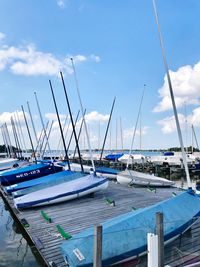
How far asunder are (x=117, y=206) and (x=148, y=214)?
6117 millimetres

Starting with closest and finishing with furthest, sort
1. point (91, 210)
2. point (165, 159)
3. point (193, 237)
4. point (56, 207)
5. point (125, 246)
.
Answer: point (125, 246)
point (193, 237)
point (91, 210)
point (56, 207)
point (165, 159)

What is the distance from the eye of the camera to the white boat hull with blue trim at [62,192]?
14.6 metres

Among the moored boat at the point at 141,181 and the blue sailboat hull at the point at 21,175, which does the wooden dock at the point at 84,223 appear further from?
the blue sailboat hull at the point at 21,175

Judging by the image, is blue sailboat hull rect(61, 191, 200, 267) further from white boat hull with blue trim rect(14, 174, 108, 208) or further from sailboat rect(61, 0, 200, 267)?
white boat hull with blue trim rect(14, 174, 108, 208)

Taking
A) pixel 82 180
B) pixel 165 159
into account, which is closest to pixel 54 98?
pixel 82 180

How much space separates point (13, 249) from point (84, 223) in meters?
2.87

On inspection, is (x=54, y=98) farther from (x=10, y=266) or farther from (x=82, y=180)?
(x=10, y=266)

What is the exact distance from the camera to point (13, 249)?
1141 centimetres

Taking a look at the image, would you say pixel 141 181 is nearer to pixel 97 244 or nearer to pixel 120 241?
pixel 120 241

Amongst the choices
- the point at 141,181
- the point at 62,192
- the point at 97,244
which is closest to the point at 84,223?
the point at 62,192

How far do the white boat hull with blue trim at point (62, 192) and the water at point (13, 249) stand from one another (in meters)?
1.32

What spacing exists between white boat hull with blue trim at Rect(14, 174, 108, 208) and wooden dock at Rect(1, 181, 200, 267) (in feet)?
1.06

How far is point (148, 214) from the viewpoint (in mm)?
8055

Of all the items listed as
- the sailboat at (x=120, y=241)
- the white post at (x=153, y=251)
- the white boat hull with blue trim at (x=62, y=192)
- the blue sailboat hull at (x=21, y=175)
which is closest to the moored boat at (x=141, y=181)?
the blue sailboat hull at (x=21, y=175)
